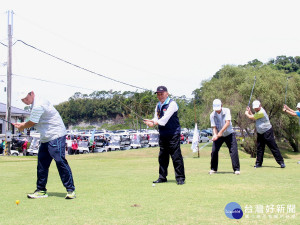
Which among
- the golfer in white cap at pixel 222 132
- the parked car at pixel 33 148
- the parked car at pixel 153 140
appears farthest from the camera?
the parked car at pixel 153 140

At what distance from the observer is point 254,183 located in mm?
8195

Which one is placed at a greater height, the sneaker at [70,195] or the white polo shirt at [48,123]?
the white polo shirt at [48,123]

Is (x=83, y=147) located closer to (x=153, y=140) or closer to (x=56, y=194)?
(x=153, y=140)

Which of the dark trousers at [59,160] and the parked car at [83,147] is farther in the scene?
the parked car at [83,147]

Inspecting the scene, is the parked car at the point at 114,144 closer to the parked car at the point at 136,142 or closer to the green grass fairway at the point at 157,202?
the parked car at the point at 136,142

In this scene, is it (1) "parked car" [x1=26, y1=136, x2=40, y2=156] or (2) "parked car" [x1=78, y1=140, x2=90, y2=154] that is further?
(2) "parked car" [x1=78, y1=140, x2=90, y2=154]

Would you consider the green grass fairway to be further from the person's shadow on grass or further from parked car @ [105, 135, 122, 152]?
parked car @ [105, 135, 122, 152]

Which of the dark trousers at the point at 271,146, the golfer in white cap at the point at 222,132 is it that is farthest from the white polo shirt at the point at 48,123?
the dark trousers at the point at 271,146

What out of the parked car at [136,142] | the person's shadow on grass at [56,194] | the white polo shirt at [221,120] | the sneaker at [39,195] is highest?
the white polo shirt at [221,120]

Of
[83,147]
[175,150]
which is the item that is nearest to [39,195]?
[175,150]

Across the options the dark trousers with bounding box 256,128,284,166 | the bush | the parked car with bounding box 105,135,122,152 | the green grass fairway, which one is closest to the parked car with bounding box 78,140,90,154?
the parked car with bounding box 105,135,122,152

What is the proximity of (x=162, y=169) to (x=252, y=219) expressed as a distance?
395 centimetres

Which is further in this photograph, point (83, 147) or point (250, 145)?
point (83, 147)

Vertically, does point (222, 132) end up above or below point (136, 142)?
above
